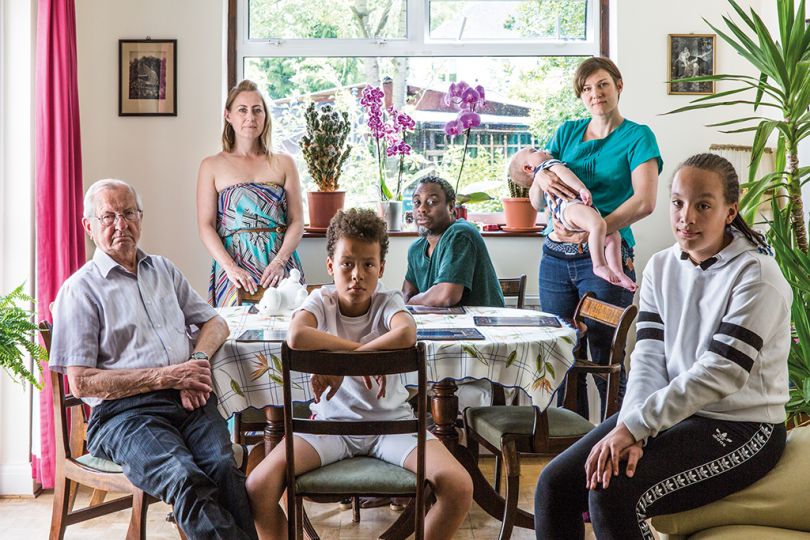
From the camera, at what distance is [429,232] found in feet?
10.8

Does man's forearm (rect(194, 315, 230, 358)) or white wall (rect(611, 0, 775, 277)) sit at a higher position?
white wall (rect(611, 0, 775, 277))

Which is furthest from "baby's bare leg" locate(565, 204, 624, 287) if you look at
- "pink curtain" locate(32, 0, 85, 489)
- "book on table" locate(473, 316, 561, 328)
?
"pink curtain" locate(32, 0, 85, 489)

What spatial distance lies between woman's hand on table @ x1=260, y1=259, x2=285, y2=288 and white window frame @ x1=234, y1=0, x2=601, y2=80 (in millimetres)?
1205

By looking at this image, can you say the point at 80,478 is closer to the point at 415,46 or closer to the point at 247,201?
the point at 247,201

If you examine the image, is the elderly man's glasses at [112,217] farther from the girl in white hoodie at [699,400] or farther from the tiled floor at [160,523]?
the girl in white hoodie at [699,400]

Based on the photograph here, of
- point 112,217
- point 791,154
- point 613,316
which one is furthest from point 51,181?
point 791,154

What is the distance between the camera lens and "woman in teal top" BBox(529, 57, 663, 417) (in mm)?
3109

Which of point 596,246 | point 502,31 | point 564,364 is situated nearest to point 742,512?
point 564,364

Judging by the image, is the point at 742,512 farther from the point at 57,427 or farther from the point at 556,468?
the point at 57,427

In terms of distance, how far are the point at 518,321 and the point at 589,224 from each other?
466mm

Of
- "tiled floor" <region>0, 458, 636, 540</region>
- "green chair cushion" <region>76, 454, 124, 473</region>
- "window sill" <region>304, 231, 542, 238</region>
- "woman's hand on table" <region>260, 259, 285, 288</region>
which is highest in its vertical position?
"window sill" <region>304, 231, 542, 238</region>

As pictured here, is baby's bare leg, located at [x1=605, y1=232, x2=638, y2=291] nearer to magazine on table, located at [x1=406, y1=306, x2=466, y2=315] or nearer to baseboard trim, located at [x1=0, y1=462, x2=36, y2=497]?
magazine on table, located at [x1=406, y1=306, x2=466, y2=315]

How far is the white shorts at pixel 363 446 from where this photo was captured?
2.18m

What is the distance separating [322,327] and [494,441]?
716mm
